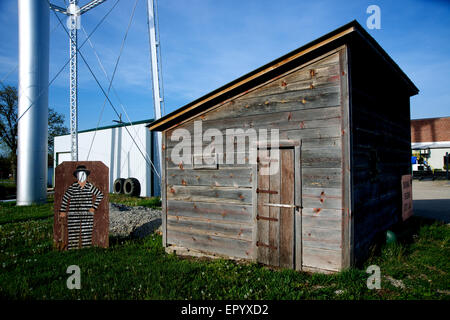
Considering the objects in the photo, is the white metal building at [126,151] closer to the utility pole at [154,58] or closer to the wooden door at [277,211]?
the utility pole at [154,58]

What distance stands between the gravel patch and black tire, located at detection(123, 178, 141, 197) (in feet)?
23.9

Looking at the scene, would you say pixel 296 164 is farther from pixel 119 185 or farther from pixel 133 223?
pixel 119 185

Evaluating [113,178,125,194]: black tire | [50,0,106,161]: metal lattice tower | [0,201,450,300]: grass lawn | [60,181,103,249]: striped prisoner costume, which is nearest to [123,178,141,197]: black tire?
[113,178,125,194]: black tire

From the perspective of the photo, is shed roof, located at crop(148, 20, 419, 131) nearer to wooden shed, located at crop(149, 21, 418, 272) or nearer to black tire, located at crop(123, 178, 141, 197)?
wooden shed, located at crop(149, 21, 418, 272)

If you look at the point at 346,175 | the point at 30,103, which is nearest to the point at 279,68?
the point at 346,175

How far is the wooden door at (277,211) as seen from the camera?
209 inches

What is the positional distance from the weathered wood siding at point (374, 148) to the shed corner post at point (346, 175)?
24cm

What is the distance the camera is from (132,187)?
57.0 ft

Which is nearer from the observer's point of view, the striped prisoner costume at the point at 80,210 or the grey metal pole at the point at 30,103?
the striped prisoner costume at the point at 80,210

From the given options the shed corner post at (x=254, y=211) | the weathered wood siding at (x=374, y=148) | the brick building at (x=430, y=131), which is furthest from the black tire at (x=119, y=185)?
the brick building at (x=430, y=131)

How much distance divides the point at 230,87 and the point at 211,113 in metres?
0.81

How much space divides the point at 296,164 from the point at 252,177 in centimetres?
99

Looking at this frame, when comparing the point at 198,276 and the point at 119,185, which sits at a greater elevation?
the point at 119,185

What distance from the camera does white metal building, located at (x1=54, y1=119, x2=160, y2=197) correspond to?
60.3 feet
